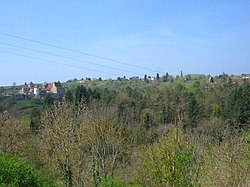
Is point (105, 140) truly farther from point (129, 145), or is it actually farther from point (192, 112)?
point (192, 112)

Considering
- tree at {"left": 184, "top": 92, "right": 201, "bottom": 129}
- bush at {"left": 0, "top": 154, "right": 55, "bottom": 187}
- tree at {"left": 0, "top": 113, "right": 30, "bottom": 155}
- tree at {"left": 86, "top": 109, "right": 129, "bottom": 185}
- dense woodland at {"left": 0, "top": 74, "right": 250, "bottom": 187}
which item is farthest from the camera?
tree at {"left": 184, "top": 92, "right": 201, "bottom": 129}

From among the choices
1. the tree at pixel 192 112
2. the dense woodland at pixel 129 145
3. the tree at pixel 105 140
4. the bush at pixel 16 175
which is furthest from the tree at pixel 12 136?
the tree at pixel 192 112

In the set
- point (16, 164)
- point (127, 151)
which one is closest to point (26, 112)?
point (127, 151)

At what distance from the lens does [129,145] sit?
2767 cm

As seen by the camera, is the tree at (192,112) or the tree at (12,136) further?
the tree at (192,112)

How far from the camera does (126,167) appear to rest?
23.8 meters

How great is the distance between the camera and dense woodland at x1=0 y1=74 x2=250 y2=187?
402 inches

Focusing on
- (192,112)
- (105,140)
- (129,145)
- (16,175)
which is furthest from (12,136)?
(192,112)

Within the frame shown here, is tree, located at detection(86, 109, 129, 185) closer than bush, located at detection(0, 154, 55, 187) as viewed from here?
No

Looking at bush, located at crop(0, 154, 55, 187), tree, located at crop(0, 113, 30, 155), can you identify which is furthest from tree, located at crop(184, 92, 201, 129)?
bush, located at crop(0, 154, 55, 187)

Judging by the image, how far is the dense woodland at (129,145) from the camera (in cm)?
1020

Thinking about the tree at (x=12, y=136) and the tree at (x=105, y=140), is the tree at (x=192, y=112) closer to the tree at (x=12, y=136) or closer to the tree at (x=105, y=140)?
the tree at (x=105, y=140)

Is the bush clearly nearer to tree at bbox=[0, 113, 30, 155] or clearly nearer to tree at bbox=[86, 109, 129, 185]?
tree at bbox=[0, 113, 30, 155]

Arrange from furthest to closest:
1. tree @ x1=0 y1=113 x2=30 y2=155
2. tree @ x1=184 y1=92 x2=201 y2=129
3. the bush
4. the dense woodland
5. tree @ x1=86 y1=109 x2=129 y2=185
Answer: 1. tree @ x1=184 y1=92 x2=201 y2=129
2. tree @ x1=86 y1=109 x2=129 y2=185
3. tree @ x1=0 y1=113 x2=30 y2=155
4. the dense woodland
5. the bush
